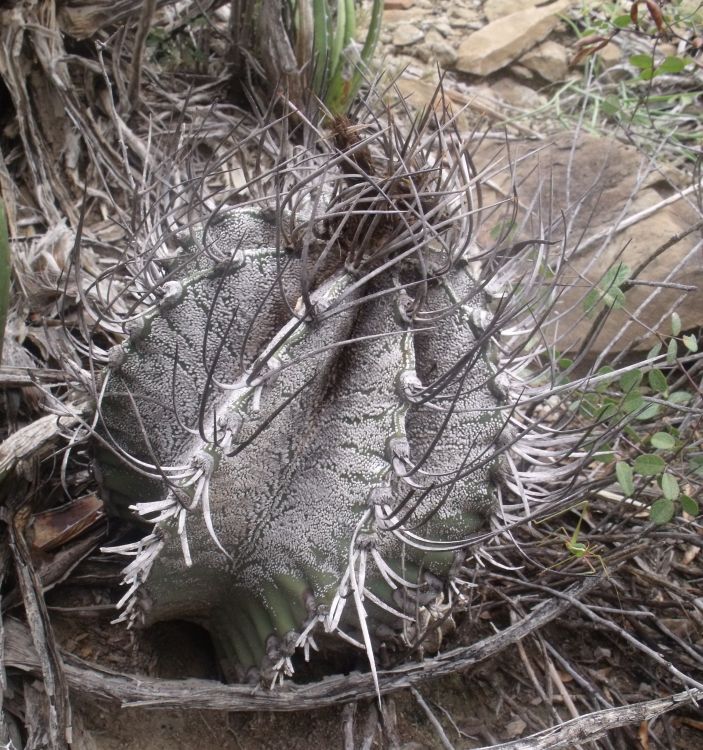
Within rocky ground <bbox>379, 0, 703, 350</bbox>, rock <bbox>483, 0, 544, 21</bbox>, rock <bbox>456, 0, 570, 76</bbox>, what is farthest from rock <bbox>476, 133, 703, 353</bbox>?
rock <bbox>483, 0, 544, 21</bbox>

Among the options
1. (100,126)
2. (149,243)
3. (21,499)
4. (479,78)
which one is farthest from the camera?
(479,78)

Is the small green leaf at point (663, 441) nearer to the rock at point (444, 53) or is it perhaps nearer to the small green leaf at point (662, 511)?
the small green leaf at point (662, 511)

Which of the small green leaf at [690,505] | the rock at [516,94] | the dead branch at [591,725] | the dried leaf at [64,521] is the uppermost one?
the small green leaf at [690,505]

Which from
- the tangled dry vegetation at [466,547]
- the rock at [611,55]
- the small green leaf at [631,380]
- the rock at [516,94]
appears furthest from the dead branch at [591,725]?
the rock at [611,55]

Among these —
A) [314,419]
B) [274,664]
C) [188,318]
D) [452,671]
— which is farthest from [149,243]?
[452,671]

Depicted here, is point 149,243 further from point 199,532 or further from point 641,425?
point 641,425

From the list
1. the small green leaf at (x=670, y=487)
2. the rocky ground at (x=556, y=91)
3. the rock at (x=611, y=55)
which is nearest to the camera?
the small green leaf at (x=670, y=487)
